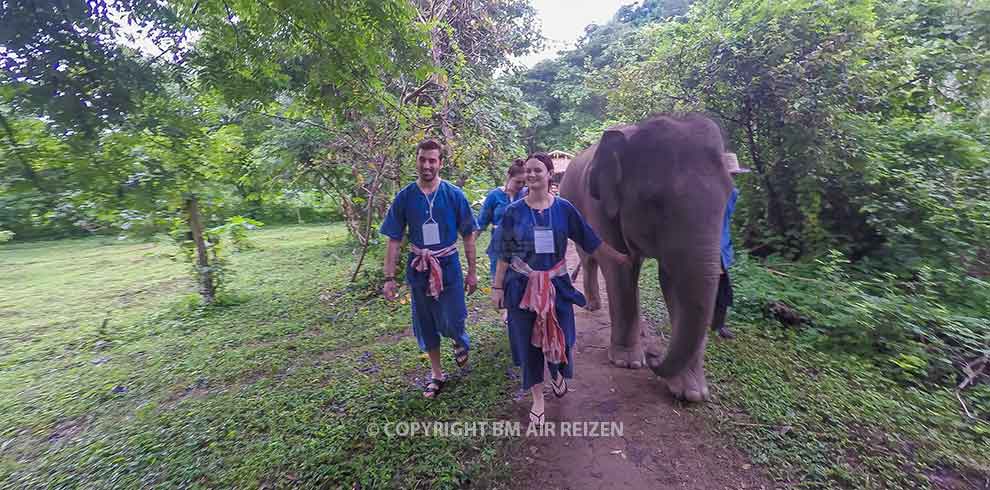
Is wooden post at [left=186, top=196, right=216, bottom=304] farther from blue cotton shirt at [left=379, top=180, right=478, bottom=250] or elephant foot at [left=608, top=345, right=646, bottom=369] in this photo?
elephant foot at [left=608, top=345, right=646, bottom=369]

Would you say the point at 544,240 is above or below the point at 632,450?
above

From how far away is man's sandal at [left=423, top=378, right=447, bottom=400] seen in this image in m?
3.29

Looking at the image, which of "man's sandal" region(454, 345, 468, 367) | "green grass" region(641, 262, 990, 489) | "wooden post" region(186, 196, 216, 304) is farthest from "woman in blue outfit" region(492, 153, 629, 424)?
"wooden post" region(186, 196, 216, 304)

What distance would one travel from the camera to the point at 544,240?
8.54 feet

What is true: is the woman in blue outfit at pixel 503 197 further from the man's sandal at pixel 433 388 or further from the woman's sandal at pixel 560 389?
the woman's sandal at pixel 560 389

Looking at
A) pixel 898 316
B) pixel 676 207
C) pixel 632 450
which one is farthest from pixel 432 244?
pixel 898 316

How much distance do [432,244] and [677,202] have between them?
5.56 ft

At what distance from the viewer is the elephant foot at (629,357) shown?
3.67 m

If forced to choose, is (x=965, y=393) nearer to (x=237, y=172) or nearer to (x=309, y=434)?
(x=309, y=434)

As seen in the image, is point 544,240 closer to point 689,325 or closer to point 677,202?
point 677,202

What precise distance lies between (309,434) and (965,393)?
4.62 metres

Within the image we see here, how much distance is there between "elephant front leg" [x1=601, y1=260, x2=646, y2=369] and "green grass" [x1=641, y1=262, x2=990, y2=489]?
0.64 metres

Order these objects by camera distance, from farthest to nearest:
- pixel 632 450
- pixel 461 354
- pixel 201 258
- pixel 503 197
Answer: pixel 201 258 < pixel 503 197 < pixel 461 354 < pixel 632 450

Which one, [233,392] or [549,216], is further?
[233,392]
